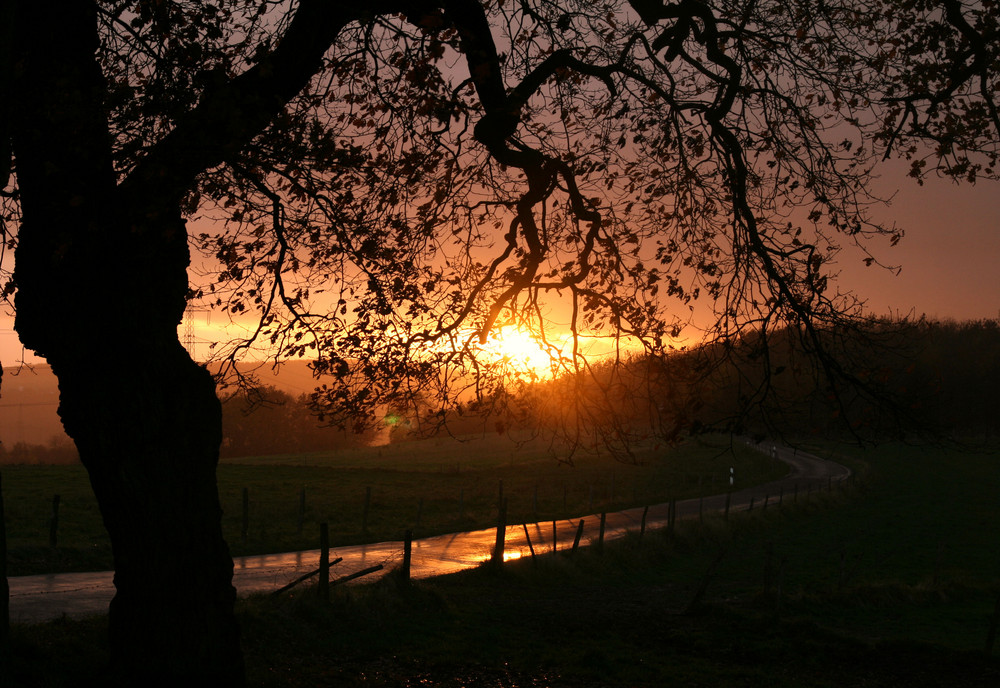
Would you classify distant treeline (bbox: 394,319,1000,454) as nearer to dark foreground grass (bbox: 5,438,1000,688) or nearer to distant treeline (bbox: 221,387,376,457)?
dark foreground grass (bbox: 5,438,1000,688)

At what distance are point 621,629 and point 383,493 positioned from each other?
103 feet

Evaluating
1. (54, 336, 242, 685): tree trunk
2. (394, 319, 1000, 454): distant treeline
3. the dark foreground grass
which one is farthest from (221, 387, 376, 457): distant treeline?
(54, 336, 242, 685): tree trunk

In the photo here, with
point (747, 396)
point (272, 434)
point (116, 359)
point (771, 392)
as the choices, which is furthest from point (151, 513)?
point (272, 434)

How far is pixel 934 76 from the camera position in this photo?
30.4 feet

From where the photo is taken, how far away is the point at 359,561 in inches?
928

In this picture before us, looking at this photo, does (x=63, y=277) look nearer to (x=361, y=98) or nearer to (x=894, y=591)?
(x=361, y=98)

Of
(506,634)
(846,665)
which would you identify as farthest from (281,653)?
(846,665)

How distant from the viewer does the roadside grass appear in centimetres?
2656

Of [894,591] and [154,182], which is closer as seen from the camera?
→ [154,182]

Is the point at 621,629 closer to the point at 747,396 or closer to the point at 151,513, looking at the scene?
the point at 747,396

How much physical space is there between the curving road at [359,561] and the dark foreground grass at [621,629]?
269 cm

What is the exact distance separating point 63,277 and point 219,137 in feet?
6.46

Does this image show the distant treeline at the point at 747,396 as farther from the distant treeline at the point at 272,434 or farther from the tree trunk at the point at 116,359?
the distant treeline at the point at 272,434

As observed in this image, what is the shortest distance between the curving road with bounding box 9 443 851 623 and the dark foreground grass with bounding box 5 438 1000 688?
269cm
